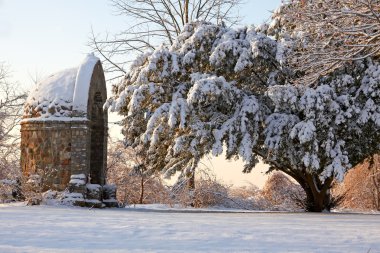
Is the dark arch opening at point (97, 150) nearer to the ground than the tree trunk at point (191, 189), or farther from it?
farther from it

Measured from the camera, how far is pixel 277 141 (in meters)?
13.4

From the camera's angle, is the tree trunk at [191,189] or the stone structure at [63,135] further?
the tree trunk at [191,189]

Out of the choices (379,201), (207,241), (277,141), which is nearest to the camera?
(207,241)

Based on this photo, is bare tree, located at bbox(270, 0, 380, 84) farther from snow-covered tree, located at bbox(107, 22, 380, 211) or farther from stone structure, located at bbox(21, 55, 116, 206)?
stone structure, located at bbox(21, 55, 116, 206)

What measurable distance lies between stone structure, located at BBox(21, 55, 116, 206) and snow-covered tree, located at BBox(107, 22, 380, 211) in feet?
3.78

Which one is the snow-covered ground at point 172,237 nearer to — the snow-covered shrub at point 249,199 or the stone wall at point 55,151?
the stone wall at point 55,151

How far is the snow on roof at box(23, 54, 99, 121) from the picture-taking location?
1423 cm

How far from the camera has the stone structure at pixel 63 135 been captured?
45.0 ft

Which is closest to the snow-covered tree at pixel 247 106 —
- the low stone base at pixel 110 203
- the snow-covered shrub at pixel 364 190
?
the low stone base at pixel 110 203

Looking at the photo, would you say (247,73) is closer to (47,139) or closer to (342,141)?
(342,141)

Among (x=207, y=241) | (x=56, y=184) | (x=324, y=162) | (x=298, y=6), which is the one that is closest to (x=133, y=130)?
(x=56, y=184)

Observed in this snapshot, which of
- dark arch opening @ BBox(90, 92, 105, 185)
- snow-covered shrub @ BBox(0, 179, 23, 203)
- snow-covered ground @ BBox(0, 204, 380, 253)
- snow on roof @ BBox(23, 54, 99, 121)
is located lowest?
snow-covered shrub @ BBox(0, 179, 23, 203)

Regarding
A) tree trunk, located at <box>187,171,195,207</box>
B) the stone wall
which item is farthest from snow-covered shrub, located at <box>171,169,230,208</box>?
the stone wall

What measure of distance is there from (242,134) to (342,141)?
2655 millimetres
